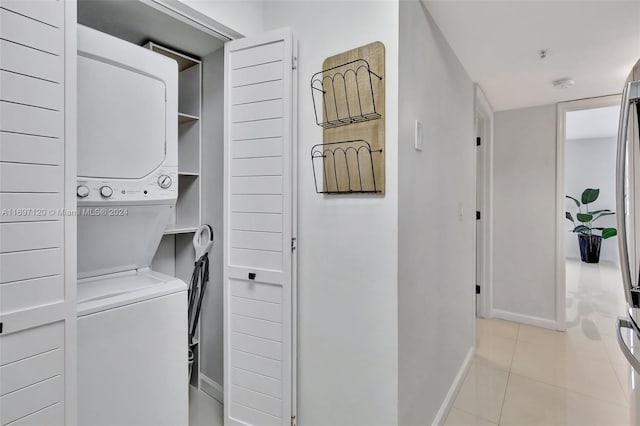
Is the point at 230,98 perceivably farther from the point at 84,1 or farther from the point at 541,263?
the point at 541,263

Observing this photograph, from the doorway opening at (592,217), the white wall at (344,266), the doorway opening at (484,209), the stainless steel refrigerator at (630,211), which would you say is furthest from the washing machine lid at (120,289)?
the doorway opening at (592,217)

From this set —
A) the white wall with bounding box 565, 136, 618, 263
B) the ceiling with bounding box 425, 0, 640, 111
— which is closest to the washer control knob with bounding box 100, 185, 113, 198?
the ceiling with bounding box 425, 0, 640, 111

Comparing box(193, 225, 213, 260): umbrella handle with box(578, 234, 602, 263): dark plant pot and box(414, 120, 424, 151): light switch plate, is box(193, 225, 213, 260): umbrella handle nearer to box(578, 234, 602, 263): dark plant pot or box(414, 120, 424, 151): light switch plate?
box(414, 120, 424, 151): light switch plate

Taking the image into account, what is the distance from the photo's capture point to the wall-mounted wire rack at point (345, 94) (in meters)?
1.41

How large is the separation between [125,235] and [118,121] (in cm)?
52

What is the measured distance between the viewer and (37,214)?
41.6 inches

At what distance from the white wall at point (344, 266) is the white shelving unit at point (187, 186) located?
0.84 metres

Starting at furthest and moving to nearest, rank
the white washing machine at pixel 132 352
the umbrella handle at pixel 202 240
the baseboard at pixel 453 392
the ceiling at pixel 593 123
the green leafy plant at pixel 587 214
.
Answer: the green leafy plant at pixel 587 214 < the ceiling at pixel 593 123 < the umbrella handle at pixel 202 240 < the baseboard at pixel 453 392 < the white washing machine at pixel 132 352

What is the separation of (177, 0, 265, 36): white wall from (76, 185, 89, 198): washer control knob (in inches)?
35.8

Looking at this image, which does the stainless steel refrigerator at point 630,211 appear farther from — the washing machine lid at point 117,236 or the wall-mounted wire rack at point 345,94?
the washing machine lid at point 117,236

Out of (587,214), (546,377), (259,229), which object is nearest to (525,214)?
(546,377)

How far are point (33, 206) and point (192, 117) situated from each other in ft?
4.17

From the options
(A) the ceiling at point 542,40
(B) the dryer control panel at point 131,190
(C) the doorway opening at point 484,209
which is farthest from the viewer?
(C) the doorway opening at point 484,209

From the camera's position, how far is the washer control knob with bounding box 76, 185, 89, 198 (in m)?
1.31
